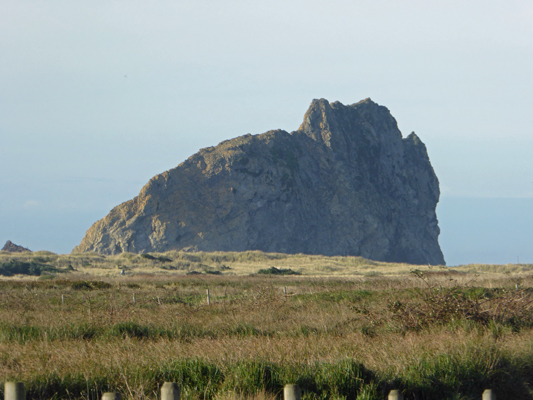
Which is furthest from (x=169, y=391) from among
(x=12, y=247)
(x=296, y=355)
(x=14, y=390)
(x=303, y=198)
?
(x=303, y=198)

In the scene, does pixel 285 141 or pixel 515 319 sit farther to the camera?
pixel 285 141

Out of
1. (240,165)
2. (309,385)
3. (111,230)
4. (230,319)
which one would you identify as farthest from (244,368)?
(240,165)

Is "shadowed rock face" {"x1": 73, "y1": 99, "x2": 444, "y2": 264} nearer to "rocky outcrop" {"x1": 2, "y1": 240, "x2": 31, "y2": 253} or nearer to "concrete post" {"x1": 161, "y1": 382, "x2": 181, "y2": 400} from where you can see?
"rocky outcrop" {"x1": 2, "y1": 240, "x2": 31, "y2": 253}

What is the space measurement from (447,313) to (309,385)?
6392mm

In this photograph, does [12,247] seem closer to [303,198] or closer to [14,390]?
[303,198]

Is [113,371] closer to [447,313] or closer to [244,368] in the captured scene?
[244,368]

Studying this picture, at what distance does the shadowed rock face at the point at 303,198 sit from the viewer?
448 feet

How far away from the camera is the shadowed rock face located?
136 m

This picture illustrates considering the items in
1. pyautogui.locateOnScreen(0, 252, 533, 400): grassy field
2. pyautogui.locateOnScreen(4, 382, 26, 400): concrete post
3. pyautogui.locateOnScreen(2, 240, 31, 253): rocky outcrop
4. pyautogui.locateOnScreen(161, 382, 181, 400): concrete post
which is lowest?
pyautogui.locateOnScreen(0, 252, 533, 400): grassy field

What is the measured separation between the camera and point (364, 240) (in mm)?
160750

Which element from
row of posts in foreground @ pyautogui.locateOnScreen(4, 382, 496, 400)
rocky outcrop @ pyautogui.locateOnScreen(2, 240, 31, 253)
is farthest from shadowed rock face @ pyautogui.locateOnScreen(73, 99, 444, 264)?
row of posts in foreground @ pyautogui.locateOnScreen(4, 382, 496, 400)

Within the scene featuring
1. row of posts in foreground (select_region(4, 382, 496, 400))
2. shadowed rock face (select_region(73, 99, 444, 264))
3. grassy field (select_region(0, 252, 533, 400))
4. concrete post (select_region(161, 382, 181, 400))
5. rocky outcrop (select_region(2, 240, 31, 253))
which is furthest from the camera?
shadowed rock face (select_region(73, 99, 444, 264))

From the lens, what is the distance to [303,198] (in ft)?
506

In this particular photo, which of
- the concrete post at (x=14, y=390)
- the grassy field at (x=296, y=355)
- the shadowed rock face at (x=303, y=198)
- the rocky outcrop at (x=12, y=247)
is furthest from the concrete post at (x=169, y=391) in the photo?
the shadowed rock face at (x=303, y=198)
